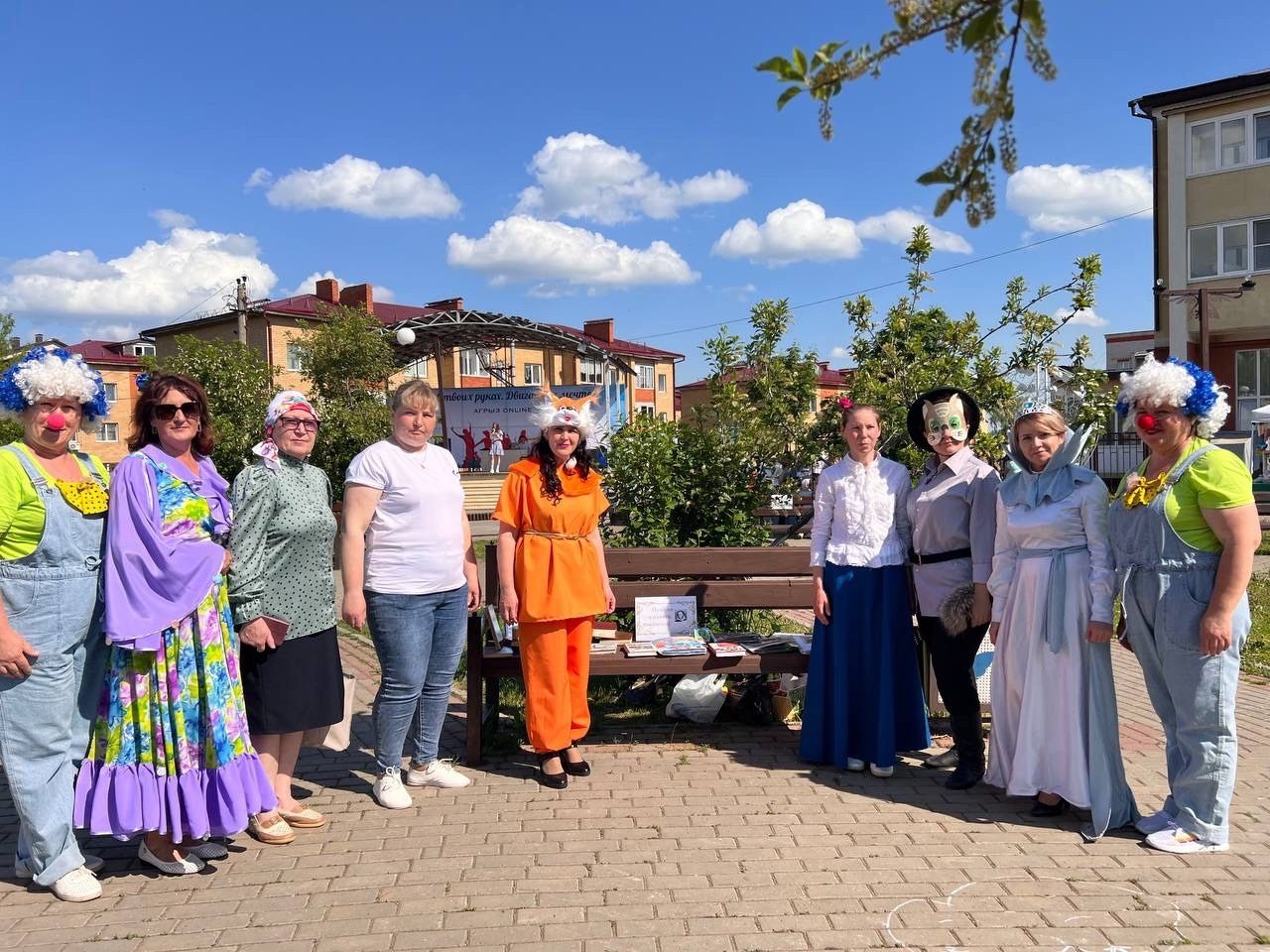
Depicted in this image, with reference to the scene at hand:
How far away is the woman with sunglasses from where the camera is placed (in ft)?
11.7

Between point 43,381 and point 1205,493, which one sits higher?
point 43,381

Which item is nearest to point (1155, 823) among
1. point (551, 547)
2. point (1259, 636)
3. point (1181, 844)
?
point (1181, 844)

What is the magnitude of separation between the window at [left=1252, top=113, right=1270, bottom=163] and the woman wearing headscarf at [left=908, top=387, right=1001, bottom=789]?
23.9 meters

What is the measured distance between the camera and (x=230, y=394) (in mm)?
15781

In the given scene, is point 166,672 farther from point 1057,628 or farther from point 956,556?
point 1057,628

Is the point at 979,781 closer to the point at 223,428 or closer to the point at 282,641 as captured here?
the point at 282,641

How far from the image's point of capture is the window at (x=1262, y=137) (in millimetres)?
23031

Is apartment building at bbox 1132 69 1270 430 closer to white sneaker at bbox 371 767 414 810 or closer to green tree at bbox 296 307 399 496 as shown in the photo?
green tree at bbox 296 307 399 496

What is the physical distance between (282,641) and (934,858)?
2.76 meters

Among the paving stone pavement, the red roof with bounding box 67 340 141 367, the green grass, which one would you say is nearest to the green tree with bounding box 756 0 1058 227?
the paving stone pavement

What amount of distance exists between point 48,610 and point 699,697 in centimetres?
340

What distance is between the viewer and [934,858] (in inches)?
149

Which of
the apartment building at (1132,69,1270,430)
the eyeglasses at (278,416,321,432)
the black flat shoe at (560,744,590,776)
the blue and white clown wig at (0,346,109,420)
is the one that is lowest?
the black flat shoe at (560,744,590,776)

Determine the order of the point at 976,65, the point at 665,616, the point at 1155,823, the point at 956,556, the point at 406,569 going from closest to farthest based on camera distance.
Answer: the point at 976,65 < the point at 1155,823 < the point at 406,569 < the point at 956,556 < the point at 665,616
